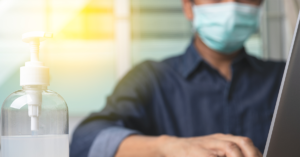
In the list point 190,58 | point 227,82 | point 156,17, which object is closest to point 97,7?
point 156,17

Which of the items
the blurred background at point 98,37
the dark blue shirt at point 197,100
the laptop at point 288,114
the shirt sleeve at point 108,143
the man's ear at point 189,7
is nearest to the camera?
the laptop at point 288,114

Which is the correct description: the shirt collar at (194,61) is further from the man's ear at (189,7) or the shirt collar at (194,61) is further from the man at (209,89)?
the man's ear at (189,7)

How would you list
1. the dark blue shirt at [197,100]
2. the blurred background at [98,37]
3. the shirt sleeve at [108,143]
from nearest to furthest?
the shirt sleeve at [108,143] < the dark blue shirt at [197,100] < the blurred background at [98,37]

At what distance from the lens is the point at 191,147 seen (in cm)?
38

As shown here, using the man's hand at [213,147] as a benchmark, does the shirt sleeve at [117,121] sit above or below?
below

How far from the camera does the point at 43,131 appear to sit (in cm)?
36

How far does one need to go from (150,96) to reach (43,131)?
47 cm

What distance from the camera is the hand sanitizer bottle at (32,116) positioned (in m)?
0.32

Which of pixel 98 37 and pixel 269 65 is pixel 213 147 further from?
pixel 98 37

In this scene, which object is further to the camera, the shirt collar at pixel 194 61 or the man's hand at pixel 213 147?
the shirt collar at pixel 194 61

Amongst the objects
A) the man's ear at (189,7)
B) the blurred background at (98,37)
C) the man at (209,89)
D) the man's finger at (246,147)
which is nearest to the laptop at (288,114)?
the man's finger at (246,147)

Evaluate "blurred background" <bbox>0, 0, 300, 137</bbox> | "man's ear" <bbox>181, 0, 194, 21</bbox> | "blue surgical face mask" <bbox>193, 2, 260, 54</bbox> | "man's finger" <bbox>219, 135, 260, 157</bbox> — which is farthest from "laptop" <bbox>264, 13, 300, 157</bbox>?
"blurred background" <bbox>0, 0, 300, 137</bbox>

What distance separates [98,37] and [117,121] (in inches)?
Answer: 30.5

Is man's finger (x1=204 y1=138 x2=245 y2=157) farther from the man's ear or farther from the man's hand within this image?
the man's ear
